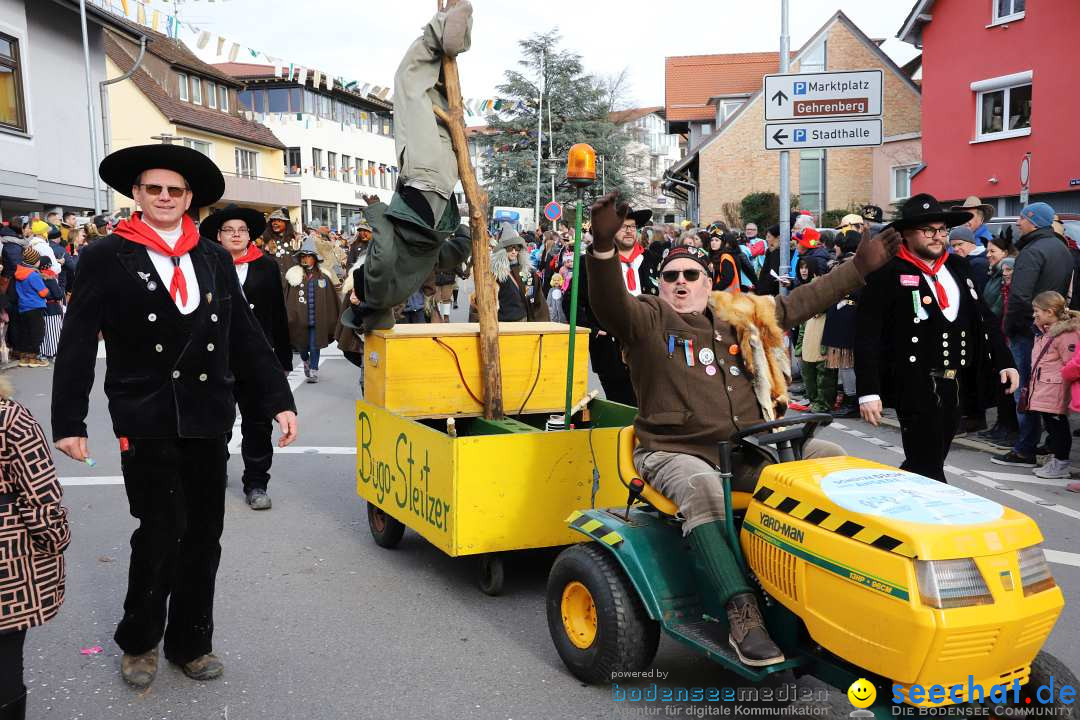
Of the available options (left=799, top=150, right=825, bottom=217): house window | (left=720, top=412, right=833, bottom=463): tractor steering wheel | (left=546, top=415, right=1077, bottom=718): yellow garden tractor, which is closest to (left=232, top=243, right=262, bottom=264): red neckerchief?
(left=546, top=415, right=1077, bottom=718): yellow garden tractor

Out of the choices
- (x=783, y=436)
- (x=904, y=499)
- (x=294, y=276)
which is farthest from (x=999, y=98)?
(x=904, y=499)

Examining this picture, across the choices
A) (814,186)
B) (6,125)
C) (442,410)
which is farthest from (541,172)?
(442,410)

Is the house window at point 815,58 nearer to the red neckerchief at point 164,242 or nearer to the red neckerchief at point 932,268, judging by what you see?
the red neckerchief at point 932,268

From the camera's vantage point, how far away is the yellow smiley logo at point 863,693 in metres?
3.04

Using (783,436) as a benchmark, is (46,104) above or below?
above

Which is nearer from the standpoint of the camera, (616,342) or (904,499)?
(904,499)

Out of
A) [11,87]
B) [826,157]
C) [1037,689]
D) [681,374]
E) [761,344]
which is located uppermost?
[11,87]

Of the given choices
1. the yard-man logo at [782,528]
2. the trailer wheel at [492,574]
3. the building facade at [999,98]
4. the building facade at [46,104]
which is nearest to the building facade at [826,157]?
the building facade at [999,98]

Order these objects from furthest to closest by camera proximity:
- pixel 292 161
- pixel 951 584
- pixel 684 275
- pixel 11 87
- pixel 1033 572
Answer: pixel 292 161, pixel 11 87, pixel 684 275, pixel 1033 572, pixel 951 584

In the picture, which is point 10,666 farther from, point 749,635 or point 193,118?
point 193,118

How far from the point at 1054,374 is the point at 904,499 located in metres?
5.54

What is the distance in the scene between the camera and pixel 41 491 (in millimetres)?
3145

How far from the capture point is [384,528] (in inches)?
235

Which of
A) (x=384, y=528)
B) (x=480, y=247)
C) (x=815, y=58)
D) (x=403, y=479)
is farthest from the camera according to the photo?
(x=815, y=58)
